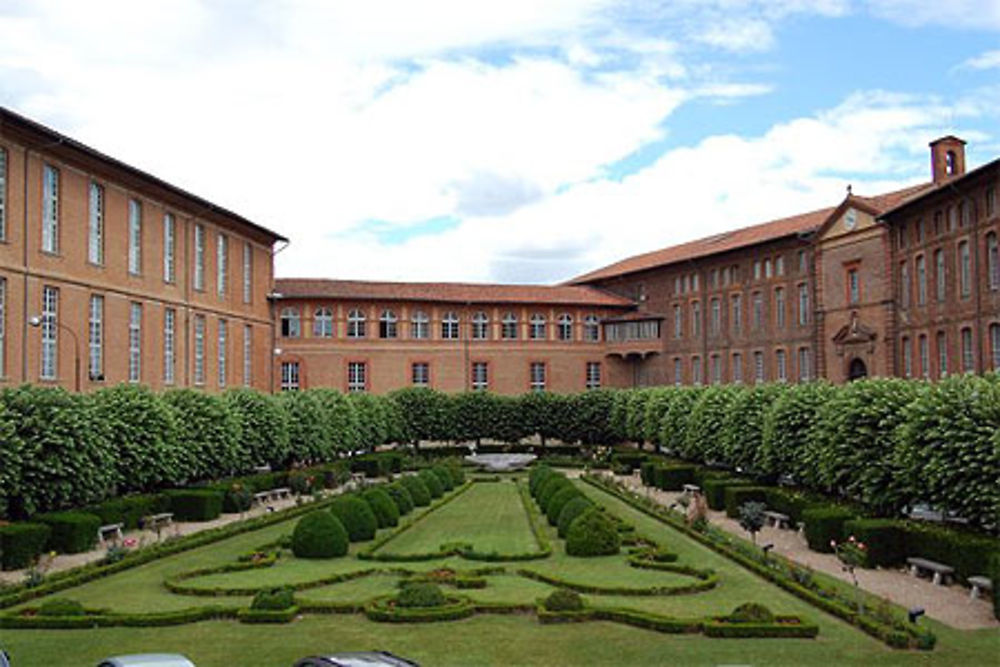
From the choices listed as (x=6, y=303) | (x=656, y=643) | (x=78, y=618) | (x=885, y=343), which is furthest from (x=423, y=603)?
(x=885, y=343)

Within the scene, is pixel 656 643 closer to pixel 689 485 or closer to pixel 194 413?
pixel 194 413

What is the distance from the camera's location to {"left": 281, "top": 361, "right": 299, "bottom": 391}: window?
56188 millimetres

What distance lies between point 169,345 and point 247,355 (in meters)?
8.67

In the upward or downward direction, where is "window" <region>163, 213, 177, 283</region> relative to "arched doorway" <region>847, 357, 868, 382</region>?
upward

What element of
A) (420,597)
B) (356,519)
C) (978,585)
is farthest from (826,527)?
(356,519)

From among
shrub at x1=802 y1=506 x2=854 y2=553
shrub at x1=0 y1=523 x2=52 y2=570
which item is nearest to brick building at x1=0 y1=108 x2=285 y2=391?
shrub at x1=0 y1=523 x2=52 y2=570

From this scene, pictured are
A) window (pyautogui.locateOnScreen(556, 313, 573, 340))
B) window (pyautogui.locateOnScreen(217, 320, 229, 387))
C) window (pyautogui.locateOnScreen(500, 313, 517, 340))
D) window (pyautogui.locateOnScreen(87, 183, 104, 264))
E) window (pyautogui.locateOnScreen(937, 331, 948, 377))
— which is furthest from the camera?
window (pyautogui.locateOnScreen(556, 313, 573, 340))

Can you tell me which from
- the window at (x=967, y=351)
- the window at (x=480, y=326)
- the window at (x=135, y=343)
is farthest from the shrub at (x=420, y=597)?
the window at (x=480, y=326)

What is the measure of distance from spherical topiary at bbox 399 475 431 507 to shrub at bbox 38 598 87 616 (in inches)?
638

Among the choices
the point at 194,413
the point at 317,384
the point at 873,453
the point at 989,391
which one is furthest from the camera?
the point at 317,384

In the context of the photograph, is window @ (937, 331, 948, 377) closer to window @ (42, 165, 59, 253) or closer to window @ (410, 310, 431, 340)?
window @ (410, 310, 431, 340)

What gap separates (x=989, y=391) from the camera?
17297 mm

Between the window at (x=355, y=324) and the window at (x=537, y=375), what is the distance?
10.6 m

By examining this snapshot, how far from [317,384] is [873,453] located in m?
40.3
